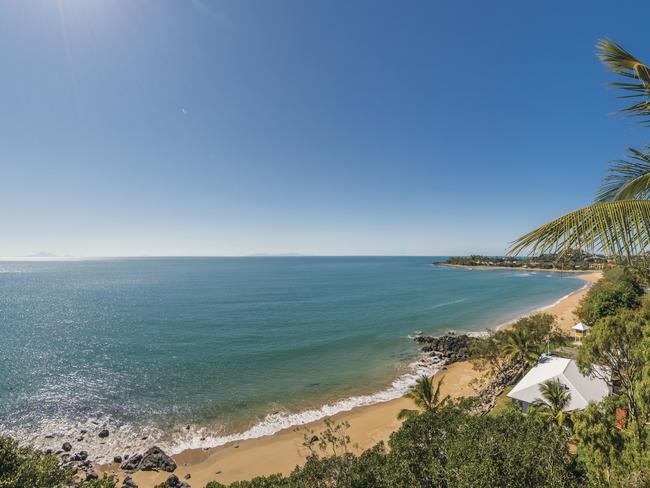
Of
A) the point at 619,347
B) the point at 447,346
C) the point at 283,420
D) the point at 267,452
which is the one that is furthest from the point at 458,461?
the point at 447,346

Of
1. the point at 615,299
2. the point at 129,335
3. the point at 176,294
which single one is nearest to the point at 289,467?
the point at 129,335

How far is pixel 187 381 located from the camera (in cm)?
2720

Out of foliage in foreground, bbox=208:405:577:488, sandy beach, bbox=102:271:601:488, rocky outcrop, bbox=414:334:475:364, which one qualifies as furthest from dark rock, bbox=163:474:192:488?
rocky outcrop, bbox=414:334:475:364

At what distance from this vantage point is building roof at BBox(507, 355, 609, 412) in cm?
1602

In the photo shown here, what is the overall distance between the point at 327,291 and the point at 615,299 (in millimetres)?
55571

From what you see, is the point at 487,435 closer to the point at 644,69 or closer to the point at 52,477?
the point at 644,69

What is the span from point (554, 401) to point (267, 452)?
16783 mm

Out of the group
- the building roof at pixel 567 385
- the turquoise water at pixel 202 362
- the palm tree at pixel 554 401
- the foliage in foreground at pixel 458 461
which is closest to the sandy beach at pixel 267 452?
the turquoise water at pixel 202 362

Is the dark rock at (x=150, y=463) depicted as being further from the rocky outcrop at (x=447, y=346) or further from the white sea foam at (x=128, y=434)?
the rocky outcrop at (x=447, y=346)

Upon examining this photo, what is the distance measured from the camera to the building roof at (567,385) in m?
16.0

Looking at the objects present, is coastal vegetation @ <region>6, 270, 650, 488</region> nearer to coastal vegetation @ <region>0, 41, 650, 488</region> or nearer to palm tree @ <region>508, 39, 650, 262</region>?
coastal vegetation @ <region>0, 41, 650, 488</region>

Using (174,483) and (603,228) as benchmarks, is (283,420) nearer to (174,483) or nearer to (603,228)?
(174,483)

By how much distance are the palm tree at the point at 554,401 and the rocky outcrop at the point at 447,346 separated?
51.5ft

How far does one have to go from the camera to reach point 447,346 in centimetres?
3516
